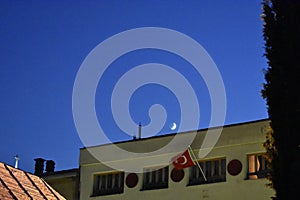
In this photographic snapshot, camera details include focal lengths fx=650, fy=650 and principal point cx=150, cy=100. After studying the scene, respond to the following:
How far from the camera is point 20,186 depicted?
499 inches

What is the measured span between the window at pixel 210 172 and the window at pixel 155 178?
53.7 inches

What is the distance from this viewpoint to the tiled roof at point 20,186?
39.4 feet

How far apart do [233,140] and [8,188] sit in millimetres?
18852

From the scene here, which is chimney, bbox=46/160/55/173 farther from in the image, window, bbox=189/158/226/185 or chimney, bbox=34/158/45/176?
window, bbox=189/158/226/185

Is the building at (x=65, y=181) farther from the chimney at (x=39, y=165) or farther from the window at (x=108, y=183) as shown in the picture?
the chimney at (x=39, y=165)

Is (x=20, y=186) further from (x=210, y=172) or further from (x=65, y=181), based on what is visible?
(x=65, y=181)

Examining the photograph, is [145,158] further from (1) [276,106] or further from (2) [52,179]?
(1) [276,106]

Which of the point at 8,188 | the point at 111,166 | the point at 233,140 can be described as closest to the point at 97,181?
the point at 111,166

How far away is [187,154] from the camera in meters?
30.7

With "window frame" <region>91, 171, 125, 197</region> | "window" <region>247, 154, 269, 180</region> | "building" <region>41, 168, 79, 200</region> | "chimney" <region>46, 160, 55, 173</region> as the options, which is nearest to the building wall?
"building" <region>41, 168, 79, 200</region>

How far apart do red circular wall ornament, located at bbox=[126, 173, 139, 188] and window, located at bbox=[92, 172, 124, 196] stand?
1.31 feet

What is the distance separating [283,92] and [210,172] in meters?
12.2


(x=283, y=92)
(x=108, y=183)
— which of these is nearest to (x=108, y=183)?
(x=108, y=183)

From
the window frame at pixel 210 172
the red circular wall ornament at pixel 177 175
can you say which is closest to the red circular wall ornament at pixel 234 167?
the window frame at pixel 210 172
